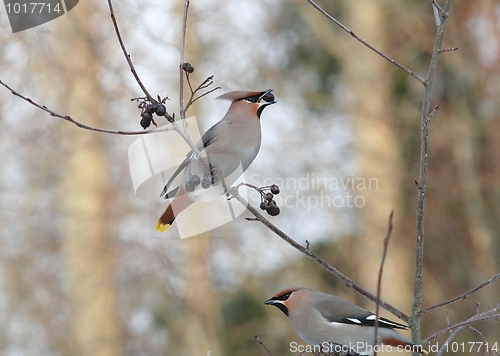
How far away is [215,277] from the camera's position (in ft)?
34.0

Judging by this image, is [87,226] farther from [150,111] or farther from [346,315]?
[150,111]

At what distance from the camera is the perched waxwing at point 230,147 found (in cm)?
328

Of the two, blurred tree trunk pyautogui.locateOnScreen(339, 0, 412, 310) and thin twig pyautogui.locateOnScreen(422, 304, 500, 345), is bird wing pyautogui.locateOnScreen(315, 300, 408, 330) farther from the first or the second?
blurred tree trunk pyautogui.locateOnScreen(339, 0, 412, 310)

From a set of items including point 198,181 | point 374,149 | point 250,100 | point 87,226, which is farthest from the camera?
point 374,149

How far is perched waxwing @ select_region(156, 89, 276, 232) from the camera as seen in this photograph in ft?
10.7

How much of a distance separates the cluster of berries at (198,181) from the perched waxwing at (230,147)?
13 centimetres

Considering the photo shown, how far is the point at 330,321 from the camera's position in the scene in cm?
323

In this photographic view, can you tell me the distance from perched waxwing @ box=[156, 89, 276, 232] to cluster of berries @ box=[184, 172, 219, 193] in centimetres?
13

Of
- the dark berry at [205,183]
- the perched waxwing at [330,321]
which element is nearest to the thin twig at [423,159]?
the perched waxwing at [330,321]

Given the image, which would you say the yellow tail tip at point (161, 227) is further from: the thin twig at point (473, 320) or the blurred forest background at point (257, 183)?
the blurred forest background at point (257, 183)

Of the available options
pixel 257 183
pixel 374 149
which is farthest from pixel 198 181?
pixel 374 149

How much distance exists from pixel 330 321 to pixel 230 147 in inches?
34.8

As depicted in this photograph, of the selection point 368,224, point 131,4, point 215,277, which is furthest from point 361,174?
point 131,4
